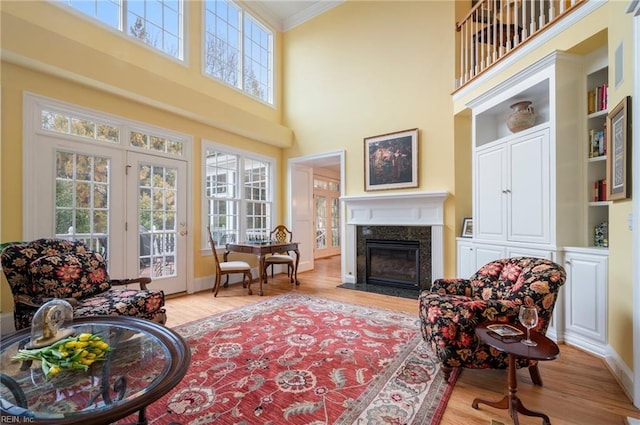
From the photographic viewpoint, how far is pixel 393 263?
194 inches

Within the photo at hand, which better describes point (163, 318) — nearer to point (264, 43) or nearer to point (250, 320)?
point (250, 320)

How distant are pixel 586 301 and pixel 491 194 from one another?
1.43m

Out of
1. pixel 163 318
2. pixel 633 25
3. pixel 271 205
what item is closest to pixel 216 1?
pixel 271 205

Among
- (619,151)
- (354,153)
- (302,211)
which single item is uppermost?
(354,153)

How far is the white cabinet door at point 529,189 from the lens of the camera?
2881 mm

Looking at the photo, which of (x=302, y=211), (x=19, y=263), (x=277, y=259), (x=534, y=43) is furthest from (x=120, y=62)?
(x=534, y=43)

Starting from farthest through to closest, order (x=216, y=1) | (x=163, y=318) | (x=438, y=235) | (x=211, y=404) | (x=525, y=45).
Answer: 1. (x=216, y=1)
2. (x=438, y=235)
3. (x=525, y=45)
4. (x=163, y=318)
5. (x=211, y=404)

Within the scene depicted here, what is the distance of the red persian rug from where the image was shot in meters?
1.72

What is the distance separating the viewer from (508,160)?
328 cm

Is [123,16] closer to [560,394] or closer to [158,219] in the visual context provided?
[158,219]

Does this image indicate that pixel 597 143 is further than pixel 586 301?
Yes

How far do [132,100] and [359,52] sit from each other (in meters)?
3.79

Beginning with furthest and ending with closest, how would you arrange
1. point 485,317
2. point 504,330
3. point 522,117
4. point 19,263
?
point 522,117
point 19,263
point 485,317
point 504,330

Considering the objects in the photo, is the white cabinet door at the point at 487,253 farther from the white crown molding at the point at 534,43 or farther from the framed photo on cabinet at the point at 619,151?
the white crown molding at the point at 534,43
